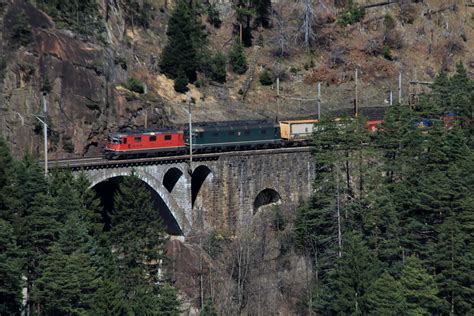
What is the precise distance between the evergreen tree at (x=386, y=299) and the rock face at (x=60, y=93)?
28.0 metres

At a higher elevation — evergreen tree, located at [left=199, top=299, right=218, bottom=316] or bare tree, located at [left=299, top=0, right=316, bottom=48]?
bare tree, located at [left=299, top=0, right=316, bottom=48]

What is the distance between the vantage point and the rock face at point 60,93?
75812 millimetres

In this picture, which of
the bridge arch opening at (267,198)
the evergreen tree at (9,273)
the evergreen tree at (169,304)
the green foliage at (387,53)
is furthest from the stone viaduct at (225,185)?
the green foliage at (387,53)

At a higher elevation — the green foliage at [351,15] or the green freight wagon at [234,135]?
the green foliage at [351,15]

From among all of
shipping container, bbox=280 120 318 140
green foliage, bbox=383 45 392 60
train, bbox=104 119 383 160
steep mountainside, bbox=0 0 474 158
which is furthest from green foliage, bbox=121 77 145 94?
green foliage, bbox=383 45 392 60

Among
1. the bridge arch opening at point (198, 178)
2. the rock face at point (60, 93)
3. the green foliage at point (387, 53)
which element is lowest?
the bridge arch opening at point (198, 178)

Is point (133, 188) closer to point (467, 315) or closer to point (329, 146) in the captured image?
point (329, 146)

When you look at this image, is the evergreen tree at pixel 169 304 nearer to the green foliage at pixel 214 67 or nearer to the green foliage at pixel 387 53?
the green foliage at pixel 214 67

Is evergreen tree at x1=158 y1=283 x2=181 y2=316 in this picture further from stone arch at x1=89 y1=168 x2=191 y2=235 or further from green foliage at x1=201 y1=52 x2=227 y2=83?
green foliage at x1=201 y1=52 x2=227 y2=83

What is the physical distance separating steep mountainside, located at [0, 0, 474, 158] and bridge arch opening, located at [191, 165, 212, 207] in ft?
25.3

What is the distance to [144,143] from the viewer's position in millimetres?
75438

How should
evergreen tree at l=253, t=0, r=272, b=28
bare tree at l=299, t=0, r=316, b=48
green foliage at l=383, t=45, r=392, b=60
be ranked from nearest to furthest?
bare tree at l=299, t=0, r=316, b=48 → evergreen tree at l=253, t=0, r=272, b=28 → green foliage at l=383, t=45, r=392, b=60

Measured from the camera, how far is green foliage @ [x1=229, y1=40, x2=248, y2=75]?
104 m

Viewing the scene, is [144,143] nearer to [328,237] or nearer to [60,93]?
[60,93]
